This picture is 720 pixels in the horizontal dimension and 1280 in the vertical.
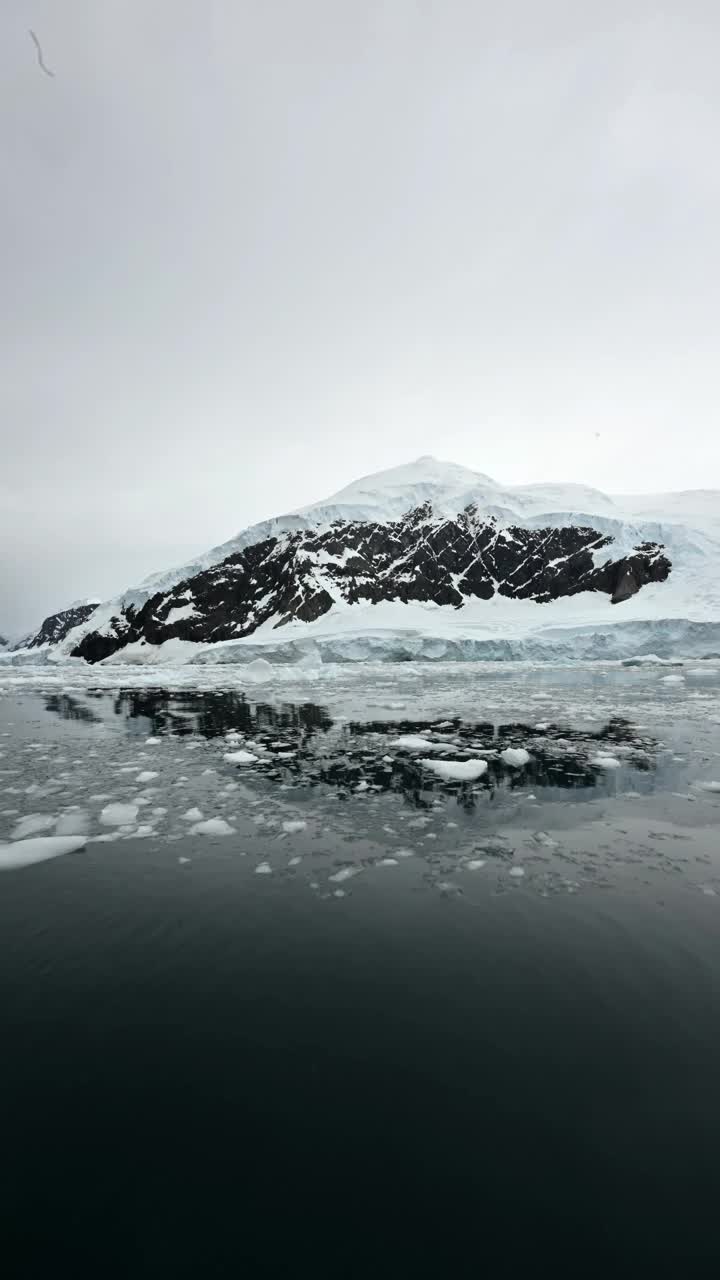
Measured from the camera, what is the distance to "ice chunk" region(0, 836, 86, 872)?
4625 millimetres

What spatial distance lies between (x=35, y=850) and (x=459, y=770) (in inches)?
206

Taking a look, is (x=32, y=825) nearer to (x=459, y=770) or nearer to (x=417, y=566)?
(x=459, y=770)

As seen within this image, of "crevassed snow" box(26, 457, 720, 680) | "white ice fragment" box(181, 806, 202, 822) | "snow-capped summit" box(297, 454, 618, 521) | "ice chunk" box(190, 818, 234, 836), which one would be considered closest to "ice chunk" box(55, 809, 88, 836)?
"white ice fragment" box(181, 806, 202, 822)

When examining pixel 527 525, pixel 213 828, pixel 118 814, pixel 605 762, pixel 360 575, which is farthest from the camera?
pixel 360 575

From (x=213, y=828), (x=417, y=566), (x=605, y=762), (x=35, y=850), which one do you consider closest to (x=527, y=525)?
(x=417, y=566)

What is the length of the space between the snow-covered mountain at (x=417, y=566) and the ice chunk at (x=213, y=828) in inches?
2301

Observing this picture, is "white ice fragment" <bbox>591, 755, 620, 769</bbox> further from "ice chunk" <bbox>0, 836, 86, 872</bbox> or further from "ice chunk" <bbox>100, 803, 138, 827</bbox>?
"ice chunk" <bbox>0, 836, 86, 872</bbox>

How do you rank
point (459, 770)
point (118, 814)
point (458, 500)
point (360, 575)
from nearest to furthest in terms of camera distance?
point (118, 814), point (459, 770), point (360, 575), point (458, 500)

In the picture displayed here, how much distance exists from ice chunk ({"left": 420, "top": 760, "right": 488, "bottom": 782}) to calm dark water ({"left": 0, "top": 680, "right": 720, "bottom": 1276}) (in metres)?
3.27

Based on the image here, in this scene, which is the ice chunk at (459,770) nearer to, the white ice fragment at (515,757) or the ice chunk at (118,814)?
the white ice fragment at (515,757)

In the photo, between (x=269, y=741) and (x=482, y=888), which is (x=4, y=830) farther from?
(x=269, y=741)

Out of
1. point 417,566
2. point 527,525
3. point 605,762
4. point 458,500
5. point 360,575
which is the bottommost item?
point 605,762

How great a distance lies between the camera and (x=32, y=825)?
18.0ft

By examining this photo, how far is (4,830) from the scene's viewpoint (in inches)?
209
